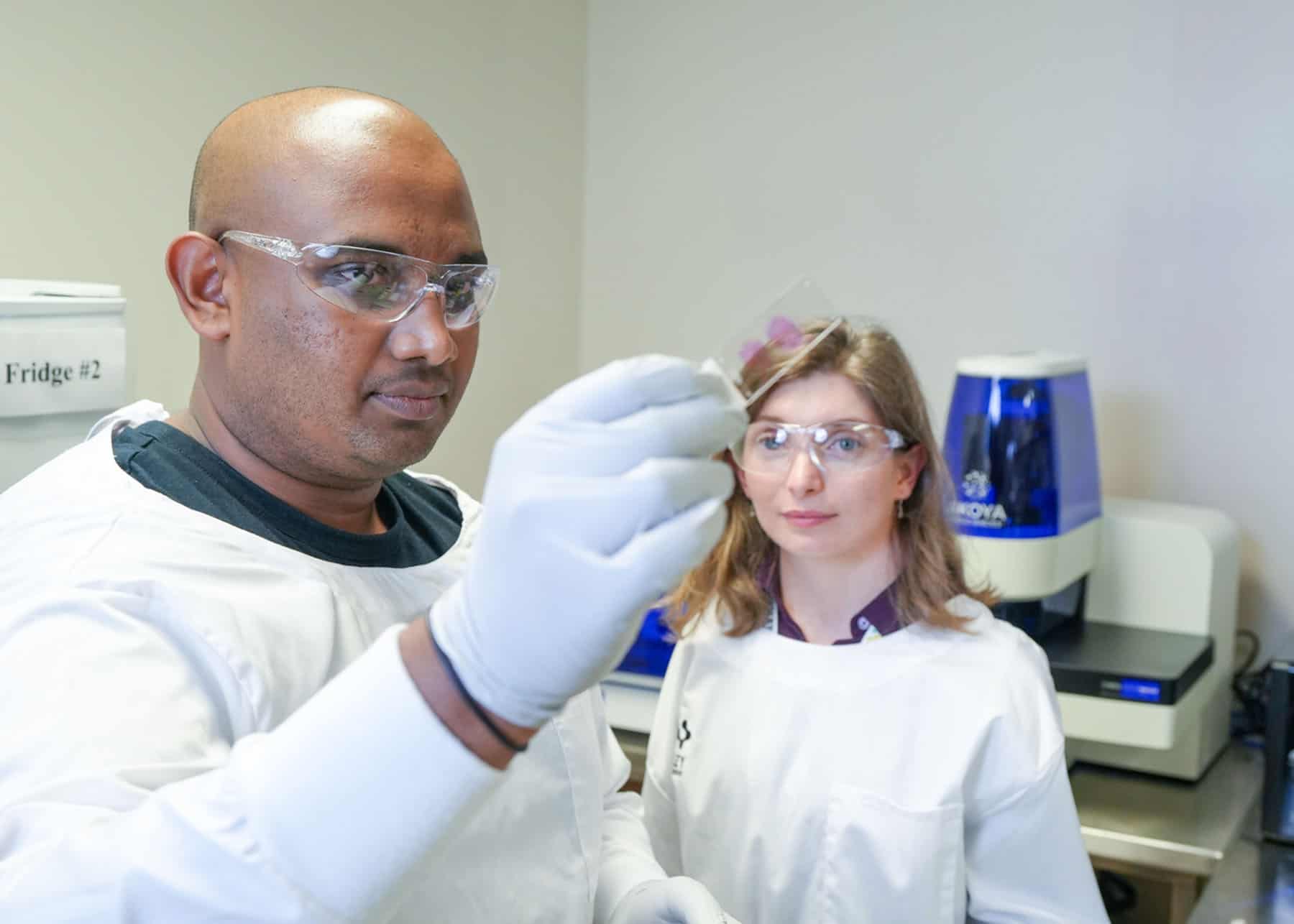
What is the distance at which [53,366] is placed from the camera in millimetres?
1327

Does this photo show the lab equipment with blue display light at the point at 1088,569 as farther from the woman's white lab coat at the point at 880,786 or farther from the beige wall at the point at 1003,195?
the woman's white lab coat at the point at 880,786

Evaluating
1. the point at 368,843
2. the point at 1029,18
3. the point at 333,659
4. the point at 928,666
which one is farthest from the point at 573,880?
the point at 1029,18

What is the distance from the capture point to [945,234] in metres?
2.40

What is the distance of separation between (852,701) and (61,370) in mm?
932

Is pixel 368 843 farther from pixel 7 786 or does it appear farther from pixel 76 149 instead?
pixel 76 149

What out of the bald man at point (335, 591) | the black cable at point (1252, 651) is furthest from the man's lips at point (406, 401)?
the black cable at point (1252, 651)

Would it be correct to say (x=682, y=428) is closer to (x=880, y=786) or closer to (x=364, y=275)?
(x=364, y=275)

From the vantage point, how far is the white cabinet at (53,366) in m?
1.29

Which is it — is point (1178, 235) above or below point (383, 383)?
above

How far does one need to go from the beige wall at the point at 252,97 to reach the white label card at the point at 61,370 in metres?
0.08

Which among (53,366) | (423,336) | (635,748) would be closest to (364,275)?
(423,336)

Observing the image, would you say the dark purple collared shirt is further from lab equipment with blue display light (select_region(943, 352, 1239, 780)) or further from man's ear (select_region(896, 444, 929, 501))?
lab equipment with blue display light (select_region(943, 352, 1239, 780))

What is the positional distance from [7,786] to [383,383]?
38cm

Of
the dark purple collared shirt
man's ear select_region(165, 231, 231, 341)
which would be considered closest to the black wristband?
man's ear select_region(165, 231, 231, 341)
